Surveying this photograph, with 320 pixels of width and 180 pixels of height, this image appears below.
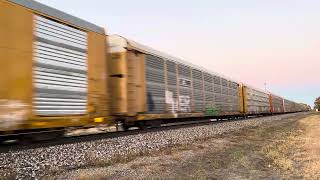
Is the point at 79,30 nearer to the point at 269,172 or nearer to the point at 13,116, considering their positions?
the point at 13,116

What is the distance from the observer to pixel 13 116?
33.3ft

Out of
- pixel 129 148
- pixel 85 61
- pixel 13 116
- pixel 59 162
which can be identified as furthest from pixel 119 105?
pixel 59 162

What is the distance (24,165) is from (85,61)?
588 cm

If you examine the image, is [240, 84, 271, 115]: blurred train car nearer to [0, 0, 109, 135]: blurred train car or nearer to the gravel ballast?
[0, 0, 109, 135]: blurred train car

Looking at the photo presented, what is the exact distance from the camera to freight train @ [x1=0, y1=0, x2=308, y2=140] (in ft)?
33.9

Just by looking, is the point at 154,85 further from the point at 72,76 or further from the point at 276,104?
the point at 276,104

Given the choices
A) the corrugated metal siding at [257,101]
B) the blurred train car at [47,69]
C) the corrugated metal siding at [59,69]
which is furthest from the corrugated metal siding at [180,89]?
the corrugated metal siding at [257,101]

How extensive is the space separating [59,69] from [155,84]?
7732 mm

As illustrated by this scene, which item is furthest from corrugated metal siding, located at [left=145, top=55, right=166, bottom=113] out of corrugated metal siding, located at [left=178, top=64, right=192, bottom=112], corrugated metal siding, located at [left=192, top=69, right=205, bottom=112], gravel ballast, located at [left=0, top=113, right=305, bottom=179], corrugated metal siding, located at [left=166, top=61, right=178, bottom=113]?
gravel ballast, located at [left=0, top=113, right=305, bottom=179]

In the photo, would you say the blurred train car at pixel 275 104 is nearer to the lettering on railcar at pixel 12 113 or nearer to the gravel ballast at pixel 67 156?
the gravel ballast at pixel 67 156

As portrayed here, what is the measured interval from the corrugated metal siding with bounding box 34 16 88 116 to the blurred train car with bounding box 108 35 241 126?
3.12m

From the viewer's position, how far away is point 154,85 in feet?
62.2

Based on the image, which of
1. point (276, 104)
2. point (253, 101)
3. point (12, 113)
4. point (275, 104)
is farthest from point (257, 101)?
point (12, 113)

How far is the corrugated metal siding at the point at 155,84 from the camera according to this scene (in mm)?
18344
